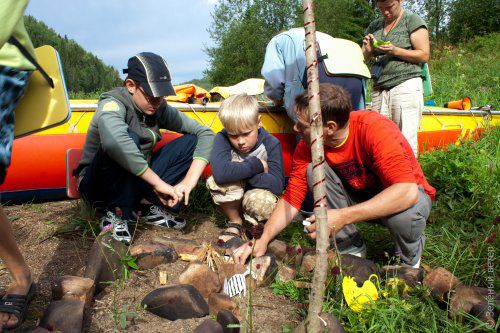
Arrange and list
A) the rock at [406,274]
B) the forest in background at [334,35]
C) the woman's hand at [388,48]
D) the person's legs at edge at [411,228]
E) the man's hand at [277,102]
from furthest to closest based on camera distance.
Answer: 1. the forest in background at [334,35]
2. the man's hand at [277,102]
3. the woman's hand at [388,48]
4. the person's legs at edge at [411,228]
5. the rock at [406,274]

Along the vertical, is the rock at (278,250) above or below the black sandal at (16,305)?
below

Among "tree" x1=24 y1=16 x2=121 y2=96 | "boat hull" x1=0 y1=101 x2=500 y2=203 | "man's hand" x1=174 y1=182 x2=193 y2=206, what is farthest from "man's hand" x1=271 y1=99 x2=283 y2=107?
"tree" x1=24 y1=16 x2=121 y2=96

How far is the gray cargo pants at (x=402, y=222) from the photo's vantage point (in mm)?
2338

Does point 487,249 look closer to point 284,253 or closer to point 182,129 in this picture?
point 284,253

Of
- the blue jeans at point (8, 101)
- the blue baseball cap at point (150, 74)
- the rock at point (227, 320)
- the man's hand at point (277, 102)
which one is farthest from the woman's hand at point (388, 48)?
the blue jeans at point (8, 101)

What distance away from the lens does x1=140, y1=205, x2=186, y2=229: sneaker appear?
10.1 feet

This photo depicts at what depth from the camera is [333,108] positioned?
221cm

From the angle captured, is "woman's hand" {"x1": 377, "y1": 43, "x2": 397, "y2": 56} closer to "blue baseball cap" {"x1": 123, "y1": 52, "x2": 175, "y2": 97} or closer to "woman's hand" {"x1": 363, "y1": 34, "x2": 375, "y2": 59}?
"woman's hand" {"x1": 363, "y1": 34, "x2": 375, "y2": 59}

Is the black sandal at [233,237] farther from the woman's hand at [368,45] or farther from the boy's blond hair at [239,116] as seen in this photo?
the woman's hand at [368,45]

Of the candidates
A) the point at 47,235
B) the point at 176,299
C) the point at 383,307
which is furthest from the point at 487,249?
the point at 47,235

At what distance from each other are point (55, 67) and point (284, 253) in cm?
149

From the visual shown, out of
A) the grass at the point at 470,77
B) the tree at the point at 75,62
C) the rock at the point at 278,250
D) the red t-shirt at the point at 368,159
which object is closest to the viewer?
the red t-shirt at the point at 368,159

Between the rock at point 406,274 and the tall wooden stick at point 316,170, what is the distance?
611 millimetres

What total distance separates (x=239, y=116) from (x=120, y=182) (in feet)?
2.84
